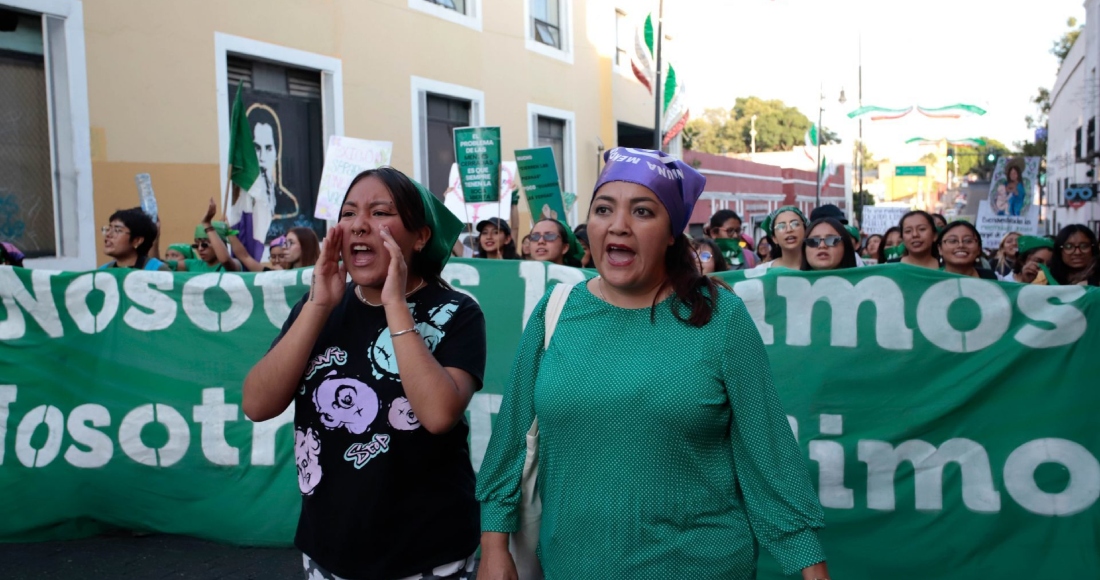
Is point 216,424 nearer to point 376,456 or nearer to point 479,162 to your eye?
point 376,456

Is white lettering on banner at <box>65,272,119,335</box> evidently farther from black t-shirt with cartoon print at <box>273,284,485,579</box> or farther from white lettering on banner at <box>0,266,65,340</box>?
black t-shirt with cartoon print at <box>273,284,485,579</box>

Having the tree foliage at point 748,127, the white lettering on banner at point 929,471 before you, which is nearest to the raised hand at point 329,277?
the white lettering on banner at point 929,471

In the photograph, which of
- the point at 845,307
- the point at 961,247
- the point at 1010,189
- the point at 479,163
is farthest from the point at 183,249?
the point at 1010,189

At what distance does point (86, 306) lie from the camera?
5.68 m

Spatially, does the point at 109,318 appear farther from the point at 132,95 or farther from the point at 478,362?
the point at 132,95

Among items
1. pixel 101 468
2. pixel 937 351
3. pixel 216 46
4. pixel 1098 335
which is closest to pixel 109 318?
pixel 101 468

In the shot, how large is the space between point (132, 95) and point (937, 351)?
812 cm

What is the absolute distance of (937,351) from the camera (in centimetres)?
468

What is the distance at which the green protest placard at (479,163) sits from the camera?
9.66 meters

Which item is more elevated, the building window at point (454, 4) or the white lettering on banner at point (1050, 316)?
the building window at point (454, 4)

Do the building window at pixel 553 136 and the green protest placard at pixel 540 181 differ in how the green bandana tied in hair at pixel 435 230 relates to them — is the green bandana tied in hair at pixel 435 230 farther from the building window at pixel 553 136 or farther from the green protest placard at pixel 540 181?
the building window at pixel 553 136

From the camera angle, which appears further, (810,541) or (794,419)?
(794,419)

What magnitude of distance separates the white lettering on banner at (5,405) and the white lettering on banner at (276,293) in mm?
1538

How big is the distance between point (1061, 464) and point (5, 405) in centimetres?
557
